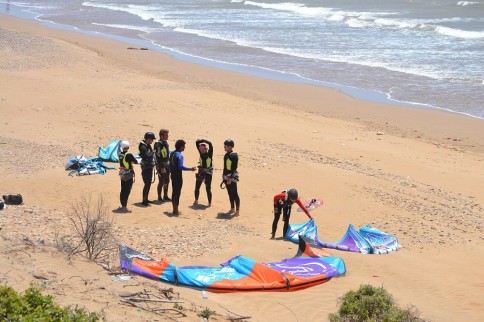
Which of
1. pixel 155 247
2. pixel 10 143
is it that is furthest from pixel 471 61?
pixel 155 247

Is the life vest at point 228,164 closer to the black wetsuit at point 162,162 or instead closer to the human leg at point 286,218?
the black wetsuit at point 162,162

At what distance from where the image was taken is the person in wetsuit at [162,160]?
13.7m

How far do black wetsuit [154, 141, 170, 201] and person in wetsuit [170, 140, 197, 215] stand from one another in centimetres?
48

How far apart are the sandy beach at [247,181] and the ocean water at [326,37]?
101 inches

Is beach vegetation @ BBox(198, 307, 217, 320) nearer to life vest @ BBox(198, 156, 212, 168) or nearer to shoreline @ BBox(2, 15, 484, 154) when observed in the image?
life vest @ BBox(198, 156, 212, 168)

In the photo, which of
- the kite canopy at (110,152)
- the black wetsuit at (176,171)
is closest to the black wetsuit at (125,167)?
the black wetsuit at (176,171)

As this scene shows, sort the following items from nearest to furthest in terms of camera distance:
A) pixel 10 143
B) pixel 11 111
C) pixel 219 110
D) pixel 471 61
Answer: pixel 10 143
pixel 11 111
pixel 219 110
pixel 471 61

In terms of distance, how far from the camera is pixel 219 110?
22547mm

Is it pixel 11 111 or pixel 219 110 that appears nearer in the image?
pixel 11 111

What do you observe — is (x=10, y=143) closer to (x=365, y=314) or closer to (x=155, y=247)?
(x=155, y=247)

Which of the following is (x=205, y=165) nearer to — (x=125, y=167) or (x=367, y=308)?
(x=125, y=167)

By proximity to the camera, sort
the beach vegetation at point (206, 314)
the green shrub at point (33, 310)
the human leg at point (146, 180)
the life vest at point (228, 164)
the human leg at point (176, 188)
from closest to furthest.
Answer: the green shrub at point (33, 310)
the beach vegetation at point (206, 314)
the human leg at point (176, 188)
the life vest at point (228, 164)
the human leg at point (146, 180)

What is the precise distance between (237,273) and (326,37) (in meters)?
31.2

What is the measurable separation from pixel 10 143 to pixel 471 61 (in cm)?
2172
